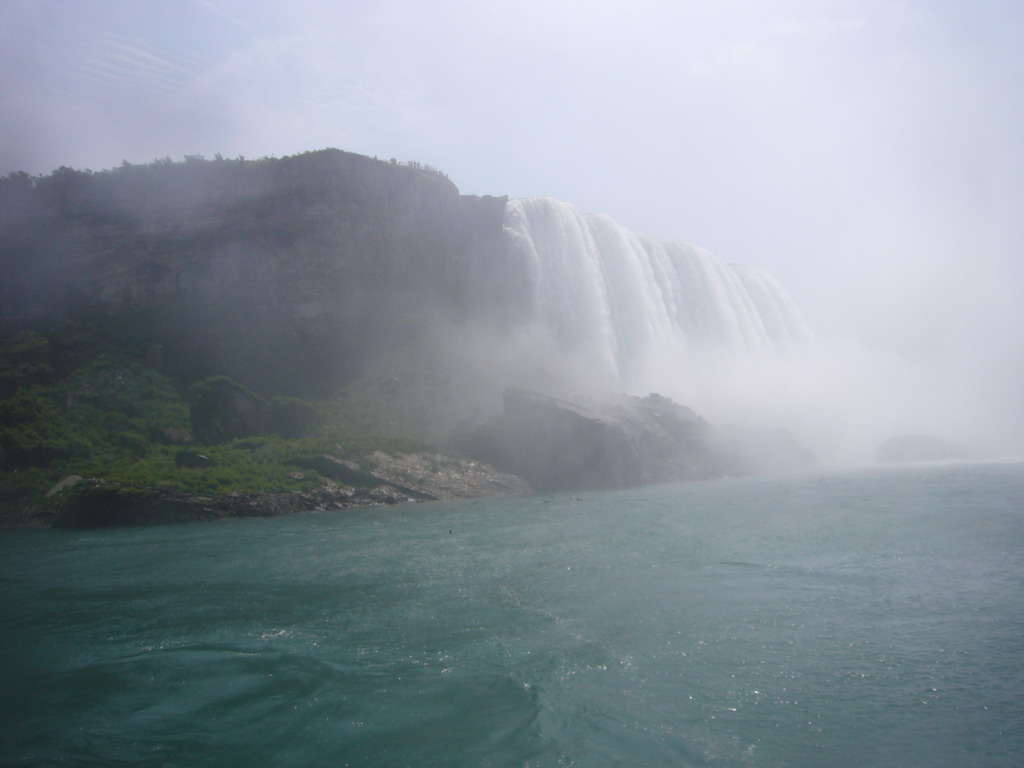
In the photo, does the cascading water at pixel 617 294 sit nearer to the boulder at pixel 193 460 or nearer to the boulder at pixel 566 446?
the boulder at pixel 566 446

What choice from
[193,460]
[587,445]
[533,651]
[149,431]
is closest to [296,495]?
[193,460]

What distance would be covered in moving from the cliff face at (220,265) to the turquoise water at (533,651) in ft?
92.2

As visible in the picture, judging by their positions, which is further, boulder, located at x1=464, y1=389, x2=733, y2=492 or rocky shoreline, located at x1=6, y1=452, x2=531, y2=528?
boulder, located at x1=464, y1=389, x2=733, y2=492

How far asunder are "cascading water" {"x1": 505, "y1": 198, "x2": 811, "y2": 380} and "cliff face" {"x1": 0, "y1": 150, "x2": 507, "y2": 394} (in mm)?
9622

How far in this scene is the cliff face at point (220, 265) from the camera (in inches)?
1634

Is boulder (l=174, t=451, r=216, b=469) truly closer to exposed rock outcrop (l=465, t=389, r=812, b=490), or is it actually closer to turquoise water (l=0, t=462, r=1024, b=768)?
turquoise water (l=0, t=462, r=1024, b=768)

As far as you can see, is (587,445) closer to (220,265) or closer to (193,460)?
(193,460)

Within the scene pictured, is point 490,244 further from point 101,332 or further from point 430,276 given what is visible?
point 101,332

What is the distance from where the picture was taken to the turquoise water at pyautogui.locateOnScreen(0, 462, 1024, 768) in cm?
549

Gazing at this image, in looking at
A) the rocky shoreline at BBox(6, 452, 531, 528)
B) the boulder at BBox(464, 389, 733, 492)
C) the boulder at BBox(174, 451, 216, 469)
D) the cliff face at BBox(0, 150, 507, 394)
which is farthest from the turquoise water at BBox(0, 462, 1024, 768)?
the cliff face at BBox(0, 150, 507, 394)

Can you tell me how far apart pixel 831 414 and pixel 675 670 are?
4784cm

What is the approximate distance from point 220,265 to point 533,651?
136ft

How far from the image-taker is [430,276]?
47938 mm

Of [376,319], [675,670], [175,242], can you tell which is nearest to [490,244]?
[376,319]
